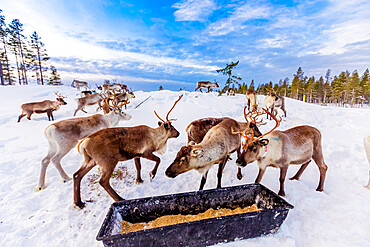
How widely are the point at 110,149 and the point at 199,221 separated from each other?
7.19 ft

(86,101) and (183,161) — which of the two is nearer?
(183,161)

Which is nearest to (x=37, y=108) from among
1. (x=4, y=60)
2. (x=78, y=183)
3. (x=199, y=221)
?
(x=78, y=183)

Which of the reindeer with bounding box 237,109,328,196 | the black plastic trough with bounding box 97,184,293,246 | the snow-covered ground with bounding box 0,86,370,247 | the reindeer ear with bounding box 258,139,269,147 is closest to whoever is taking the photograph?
the black plastic trough with bounding box 97,184,293,246

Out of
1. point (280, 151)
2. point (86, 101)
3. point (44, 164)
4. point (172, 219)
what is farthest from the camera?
point (86, 101)

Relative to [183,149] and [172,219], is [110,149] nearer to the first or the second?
[183,149]

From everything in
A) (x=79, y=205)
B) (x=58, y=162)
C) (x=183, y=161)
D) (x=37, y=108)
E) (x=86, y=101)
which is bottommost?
(x=79, y=205)

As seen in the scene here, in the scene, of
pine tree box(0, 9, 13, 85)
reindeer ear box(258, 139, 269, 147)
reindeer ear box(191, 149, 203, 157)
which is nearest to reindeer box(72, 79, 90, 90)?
pine tree box(0, 9, 13, 85)

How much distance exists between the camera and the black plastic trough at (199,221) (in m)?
2.20

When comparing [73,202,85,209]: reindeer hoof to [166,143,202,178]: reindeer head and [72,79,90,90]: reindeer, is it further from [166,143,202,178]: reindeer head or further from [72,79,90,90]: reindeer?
[72,79,90,90]: reindeer

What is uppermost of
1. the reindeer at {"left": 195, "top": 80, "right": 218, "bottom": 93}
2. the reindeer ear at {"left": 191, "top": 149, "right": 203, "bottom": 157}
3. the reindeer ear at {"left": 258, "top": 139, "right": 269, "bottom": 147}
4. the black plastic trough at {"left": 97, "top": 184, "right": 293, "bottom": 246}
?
the reindeer at {"left": 195, "top": 80, "right": 218, "bottom": 93}

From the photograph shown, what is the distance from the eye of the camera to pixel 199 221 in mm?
2307

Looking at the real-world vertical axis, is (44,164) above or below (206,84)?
below

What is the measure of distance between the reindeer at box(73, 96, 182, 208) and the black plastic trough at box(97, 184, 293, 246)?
77 centimetres

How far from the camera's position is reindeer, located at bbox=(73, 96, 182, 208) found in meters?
3.23
